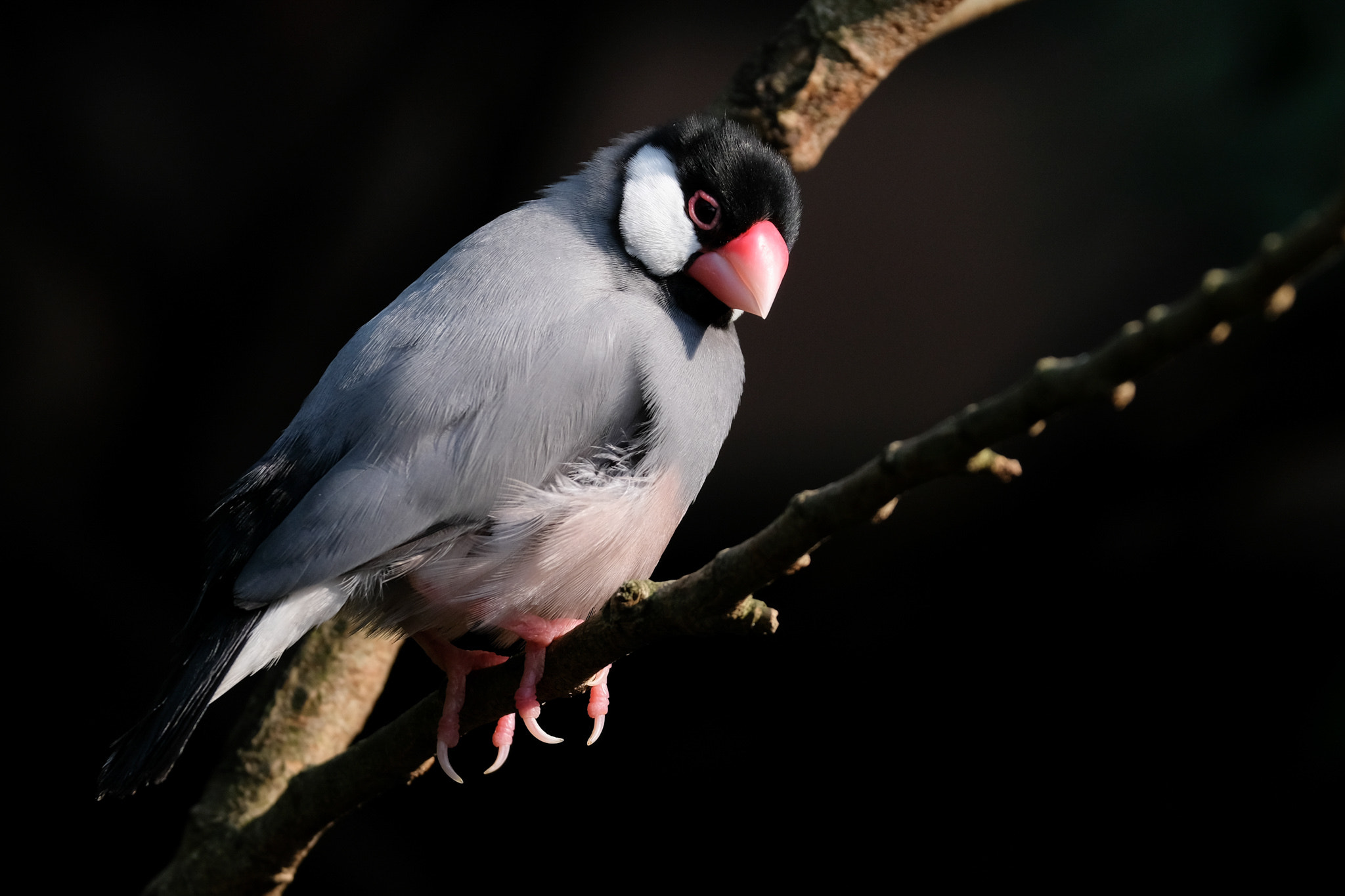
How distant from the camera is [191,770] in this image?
3.34m

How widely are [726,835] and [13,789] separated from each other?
192 centimetres

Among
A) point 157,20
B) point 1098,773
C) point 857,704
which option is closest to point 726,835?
point 857,704

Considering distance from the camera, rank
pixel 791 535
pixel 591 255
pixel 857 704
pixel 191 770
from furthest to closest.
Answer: pixel 191 770
pixel 857 704
pixel 591 255
pixel 791 535

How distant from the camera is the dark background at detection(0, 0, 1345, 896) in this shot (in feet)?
9.62

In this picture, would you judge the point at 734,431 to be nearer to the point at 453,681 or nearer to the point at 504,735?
the point at 504,735

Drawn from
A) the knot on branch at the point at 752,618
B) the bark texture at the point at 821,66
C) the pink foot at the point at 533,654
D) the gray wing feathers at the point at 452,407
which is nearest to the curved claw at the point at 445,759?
the pink foot at the point at 533,654

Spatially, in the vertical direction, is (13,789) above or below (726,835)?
above

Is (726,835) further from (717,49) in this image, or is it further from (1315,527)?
(717,49)

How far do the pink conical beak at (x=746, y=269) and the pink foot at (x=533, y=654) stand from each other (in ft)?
1.61

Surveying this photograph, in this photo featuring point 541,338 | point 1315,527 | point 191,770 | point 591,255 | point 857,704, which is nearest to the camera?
point 541,338

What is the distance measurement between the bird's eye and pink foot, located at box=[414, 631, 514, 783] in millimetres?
664

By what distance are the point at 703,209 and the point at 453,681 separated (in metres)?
0.73

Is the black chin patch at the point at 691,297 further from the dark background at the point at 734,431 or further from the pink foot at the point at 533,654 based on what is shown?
the dark background at the point at 734,431

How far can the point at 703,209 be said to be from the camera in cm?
166
